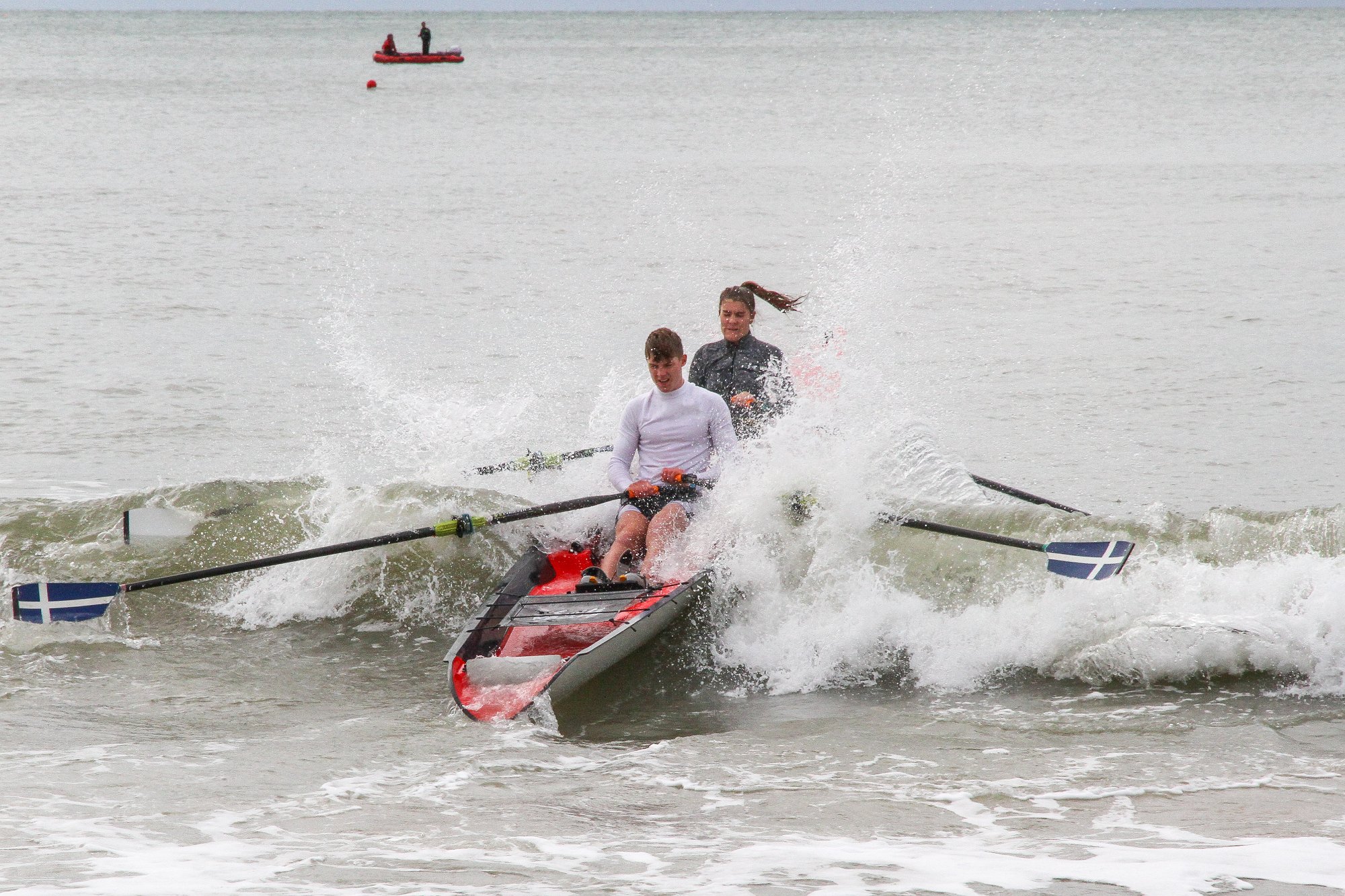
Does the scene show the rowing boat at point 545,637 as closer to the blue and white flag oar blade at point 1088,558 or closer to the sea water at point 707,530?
the sea water at point 707,530

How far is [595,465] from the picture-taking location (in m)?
9.74

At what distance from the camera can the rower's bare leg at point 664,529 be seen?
738cm

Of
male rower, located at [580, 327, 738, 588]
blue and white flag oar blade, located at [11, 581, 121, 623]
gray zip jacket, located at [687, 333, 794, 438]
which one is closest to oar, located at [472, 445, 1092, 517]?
gray zip jacket, located at [687, 333, 794, 438]

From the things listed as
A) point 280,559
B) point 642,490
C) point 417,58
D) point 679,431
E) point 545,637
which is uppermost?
point 417,58

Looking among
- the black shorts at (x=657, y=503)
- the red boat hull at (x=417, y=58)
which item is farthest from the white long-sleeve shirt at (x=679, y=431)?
the red boat hull at (x=417, y=58)

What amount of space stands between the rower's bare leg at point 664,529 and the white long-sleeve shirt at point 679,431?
0.31 metres

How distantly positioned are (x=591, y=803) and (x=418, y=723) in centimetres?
141

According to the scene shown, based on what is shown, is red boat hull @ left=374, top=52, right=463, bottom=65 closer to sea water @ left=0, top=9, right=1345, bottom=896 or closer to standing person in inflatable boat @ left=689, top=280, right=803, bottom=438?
sea water @ left=0, top=9, right=1345, bottom=896

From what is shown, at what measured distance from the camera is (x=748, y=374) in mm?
8734

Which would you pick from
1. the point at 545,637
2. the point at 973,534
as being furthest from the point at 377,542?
→ the point at 973,534

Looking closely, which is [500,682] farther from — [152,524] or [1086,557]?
[1086,557]

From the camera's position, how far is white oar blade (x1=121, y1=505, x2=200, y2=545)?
25.9 feet

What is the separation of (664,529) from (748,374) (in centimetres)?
172

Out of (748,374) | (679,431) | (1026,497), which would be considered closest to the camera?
(679,431)
